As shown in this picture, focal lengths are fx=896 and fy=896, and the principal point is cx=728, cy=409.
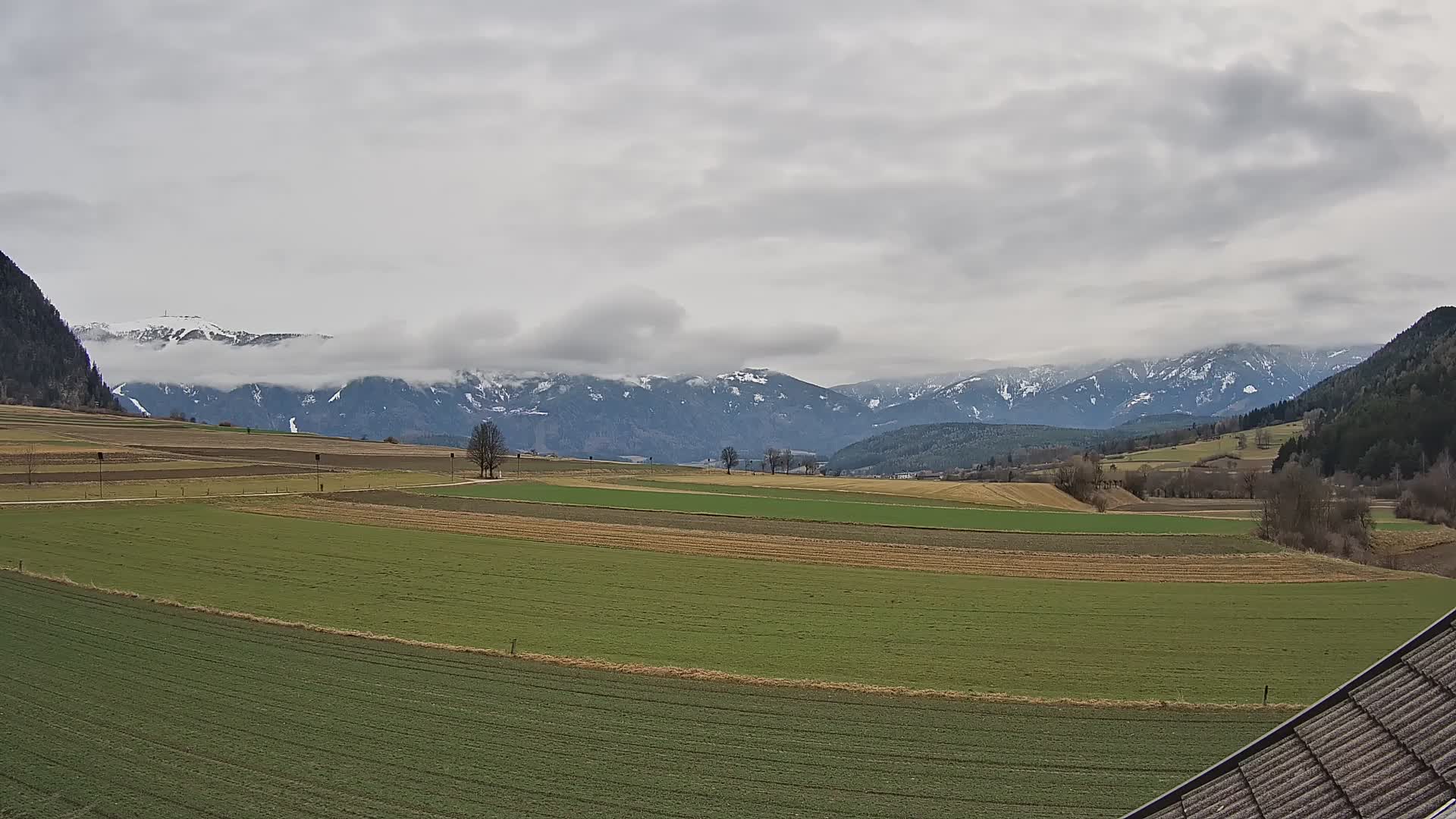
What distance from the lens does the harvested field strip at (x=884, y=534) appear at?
212 feet

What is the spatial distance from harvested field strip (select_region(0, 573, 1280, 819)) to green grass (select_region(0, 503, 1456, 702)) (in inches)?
134

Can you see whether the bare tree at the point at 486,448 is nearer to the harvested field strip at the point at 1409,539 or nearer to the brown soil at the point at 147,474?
the brown soil at the point at 147,474

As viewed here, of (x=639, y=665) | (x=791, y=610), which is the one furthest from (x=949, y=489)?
(x=639, y=665)

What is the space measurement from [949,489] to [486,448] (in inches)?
2666

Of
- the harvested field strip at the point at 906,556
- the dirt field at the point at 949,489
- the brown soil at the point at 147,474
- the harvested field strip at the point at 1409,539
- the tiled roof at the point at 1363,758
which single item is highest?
Result: the tiled roof at the point at 1363,758

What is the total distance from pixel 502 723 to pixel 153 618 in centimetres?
1777

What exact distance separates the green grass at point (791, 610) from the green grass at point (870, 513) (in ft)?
98.6

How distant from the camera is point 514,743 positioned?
19.8 meters

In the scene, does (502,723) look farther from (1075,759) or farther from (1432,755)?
(1432,755)

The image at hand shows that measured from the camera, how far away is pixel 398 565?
154 ft

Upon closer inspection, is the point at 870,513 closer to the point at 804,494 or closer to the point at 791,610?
the point at 804,494

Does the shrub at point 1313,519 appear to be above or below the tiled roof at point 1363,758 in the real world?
below

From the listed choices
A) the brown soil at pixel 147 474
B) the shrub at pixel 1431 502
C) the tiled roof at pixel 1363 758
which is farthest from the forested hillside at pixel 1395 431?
the tiled roof at pixel 1363 758

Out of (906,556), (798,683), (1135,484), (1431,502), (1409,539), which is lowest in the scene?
(1409,539)
